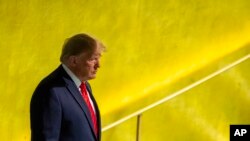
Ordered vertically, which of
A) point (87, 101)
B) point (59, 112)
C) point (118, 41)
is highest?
point (118, 41)

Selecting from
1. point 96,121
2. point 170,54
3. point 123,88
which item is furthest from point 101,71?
point 96,121

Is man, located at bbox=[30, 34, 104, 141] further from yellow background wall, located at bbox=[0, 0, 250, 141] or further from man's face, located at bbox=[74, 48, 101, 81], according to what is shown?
yellow background wall, located at bbox=[0, 0, 250, 141]

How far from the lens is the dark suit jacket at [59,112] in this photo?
2.44m

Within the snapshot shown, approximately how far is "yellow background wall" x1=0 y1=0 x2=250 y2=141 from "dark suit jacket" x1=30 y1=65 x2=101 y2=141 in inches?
80.6

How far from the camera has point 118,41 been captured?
4656 millimetres

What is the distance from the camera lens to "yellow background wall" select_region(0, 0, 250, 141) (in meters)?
4.60

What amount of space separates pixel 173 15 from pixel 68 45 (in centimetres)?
216

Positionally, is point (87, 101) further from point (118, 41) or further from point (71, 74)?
point (118, 41)

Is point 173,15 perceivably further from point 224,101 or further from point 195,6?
point 224,101

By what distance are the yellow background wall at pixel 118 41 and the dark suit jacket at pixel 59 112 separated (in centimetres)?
205

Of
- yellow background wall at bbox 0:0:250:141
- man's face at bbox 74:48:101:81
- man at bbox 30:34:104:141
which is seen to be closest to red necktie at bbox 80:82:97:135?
man at bbox 30:34:104:141

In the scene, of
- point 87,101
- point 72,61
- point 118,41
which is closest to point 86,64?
point 72,61

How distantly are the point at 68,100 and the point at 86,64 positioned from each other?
5.9 inches

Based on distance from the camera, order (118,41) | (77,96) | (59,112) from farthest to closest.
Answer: (118,41)
(77,96)
(59,112)
